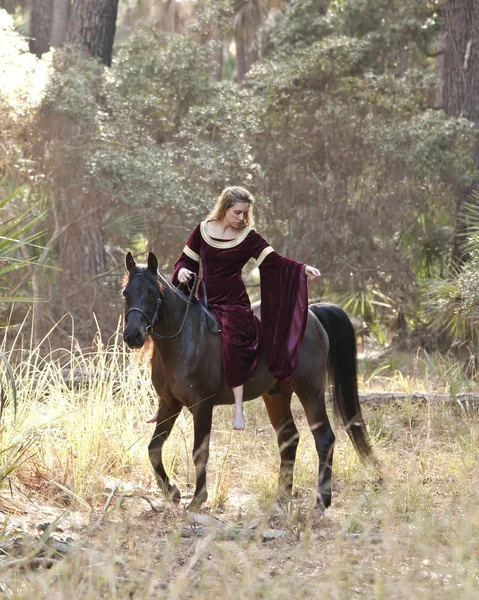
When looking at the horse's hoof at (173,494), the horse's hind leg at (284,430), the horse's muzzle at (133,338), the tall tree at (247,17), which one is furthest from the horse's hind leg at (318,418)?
the tall tree at (247,17)

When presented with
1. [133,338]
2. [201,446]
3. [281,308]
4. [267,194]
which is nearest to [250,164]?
[267,194]

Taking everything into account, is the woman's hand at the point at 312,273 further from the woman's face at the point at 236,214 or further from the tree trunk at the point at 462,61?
the tree trunk at the point at 462,61

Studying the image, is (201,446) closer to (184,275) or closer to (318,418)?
(318,418)

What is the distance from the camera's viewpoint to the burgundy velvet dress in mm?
6098

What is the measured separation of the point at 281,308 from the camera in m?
6.26

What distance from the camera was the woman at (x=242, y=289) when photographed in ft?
20.0

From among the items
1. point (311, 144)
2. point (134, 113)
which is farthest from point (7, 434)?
point (311, 144)

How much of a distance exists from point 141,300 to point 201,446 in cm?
105

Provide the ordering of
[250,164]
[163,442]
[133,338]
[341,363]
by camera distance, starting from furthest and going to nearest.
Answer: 1. [250,164]
2. [341,363]
3. [163,442]
4. [133,338]

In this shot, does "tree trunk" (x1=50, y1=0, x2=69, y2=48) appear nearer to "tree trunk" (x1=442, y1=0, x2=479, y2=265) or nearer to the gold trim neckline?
"tree trunk" (x1=442, y1=0, x2=479, y2=265)

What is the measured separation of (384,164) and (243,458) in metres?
7.98

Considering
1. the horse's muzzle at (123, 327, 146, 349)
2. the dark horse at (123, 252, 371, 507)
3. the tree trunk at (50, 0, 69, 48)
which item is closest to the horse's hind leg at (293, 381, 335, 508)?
the dark horse at (123, 252, 371, 507)

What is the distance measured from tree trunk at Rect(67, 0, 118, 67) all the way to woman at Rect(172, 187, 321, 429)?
31.6 feet

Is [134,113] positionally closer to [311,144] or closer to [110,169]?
[110,169]
